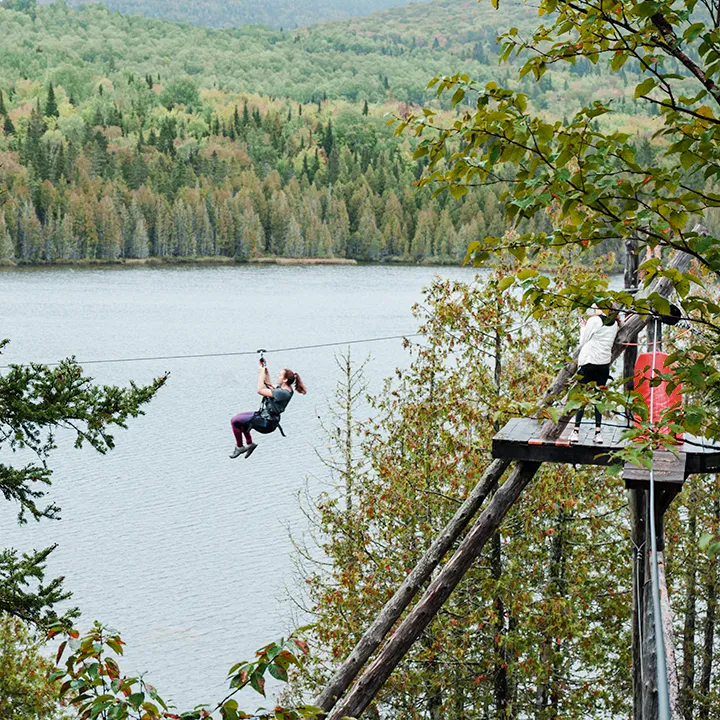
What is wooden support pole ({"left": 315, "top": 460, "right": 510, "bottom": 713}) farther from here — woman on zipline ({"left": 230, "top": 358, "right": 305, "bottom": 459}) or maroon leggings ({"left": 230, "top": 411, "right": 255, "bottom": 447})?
maroon leggings ({"left": 230, "top": 411, "right": 255, "bottom": 447})

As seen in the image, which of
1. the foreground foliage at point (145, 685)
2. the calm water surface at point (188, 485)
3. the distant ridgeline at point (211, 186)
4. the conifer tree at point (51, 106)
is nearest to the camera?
the foreground foliage at point (145, 685)

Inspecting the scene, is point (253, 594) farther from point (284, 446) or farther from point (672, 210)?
point (672, 210)

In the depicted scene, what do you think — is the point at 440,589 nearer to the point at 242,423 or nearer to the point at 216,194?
the point at 242,423

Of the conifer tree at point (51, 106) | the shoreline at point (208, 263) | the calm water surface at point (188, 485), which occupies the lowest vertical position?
the calm water surface at point (188, 485)

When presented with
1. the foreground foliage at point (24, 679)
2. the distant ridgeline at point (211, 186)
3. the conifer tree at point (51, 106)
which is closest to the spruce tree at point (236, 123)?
the distant ridgeline at point (211, 186)

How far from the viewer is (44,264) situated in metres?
101

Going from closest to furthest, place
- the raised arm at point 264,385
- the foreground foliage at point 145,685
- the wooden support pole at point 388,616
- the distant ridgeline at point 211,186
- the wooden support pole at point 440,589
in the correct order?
1. the foreground foliage at point 145,685
2. the wooden support pole at point 440,589
3. the wooden support pole at point 388,616
4. the raised arm at point 264,385
5. the distant ridgeline at point 211,186

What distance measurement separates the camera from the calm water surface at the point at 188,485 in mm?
24969

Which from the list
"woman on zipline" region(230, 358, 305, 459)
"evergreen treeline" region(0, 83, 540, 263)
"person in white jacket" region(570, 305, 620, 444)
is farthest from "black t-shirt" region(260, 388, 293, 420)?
"evergreen treeline" region(0, 83, 540, 263)

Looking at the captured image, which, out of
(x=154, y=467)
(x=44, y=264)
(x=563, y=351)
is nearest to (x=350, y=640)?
(x=563, y=351)

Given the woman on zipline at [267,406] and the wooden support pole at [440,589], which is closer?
the wooden support pole at [440,589]

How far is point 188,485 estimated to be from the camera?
3241 centimetres

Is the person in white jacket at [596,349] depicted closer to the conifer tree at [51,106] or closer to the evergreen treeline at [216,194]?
the evergreen treeline at [216,194]

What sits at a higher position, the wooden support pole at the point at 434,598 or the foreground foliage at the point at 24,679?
the wooden support pole at the point at 434,598
